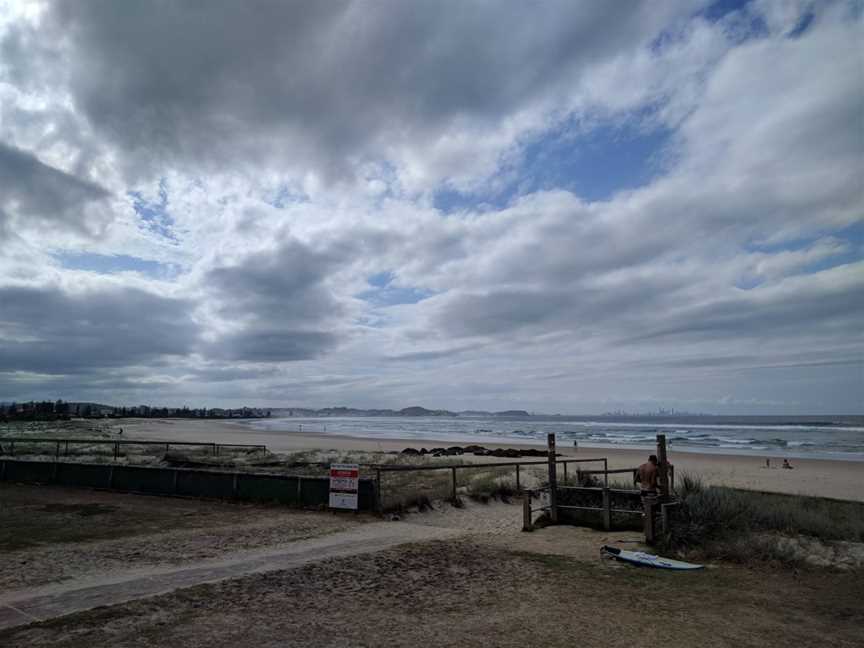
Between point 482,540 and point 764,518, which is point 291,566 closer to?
point 482,540

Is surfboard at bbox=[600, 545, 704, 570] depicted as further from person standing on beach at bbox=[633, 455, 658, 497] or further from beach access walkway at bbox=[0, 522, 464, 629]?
beach access walkway at bbox=[0, 522, 464, 629]

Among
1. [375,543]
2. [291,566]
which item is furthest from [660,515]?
[291,566]

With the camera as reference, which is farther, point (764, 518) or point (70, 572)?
point (764, 518)

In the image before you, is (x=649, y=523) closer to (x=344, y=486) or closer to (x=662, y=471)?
(x=662, y=471)

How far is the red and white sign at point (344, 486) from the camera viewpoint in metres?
13.6

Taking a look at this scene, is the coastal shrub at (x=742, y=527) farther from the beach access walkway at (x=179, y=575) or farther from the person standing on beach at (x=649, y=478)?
the beach access walkway at (x=179, y=575)

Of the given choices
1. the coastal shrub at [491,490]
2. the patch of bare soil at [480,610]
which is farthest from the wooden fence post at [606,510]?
the coastal shrub at [491,490]

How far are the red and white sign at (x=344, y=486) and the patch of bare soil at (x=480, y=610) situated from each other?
4360mm

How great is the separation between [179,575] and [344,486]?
5.69 metres

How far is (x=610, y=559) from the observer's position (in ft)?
31.3

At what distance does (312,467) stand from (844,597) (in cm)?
1797

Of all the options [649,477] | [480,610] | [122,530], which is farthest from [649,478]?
[122,530]

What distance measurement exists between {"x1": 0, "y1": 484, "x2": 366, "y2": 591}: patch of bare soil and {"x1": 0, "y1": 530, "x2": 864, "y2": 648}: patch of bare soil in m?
2.14

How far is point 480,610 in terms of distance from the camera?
690 centimetres
